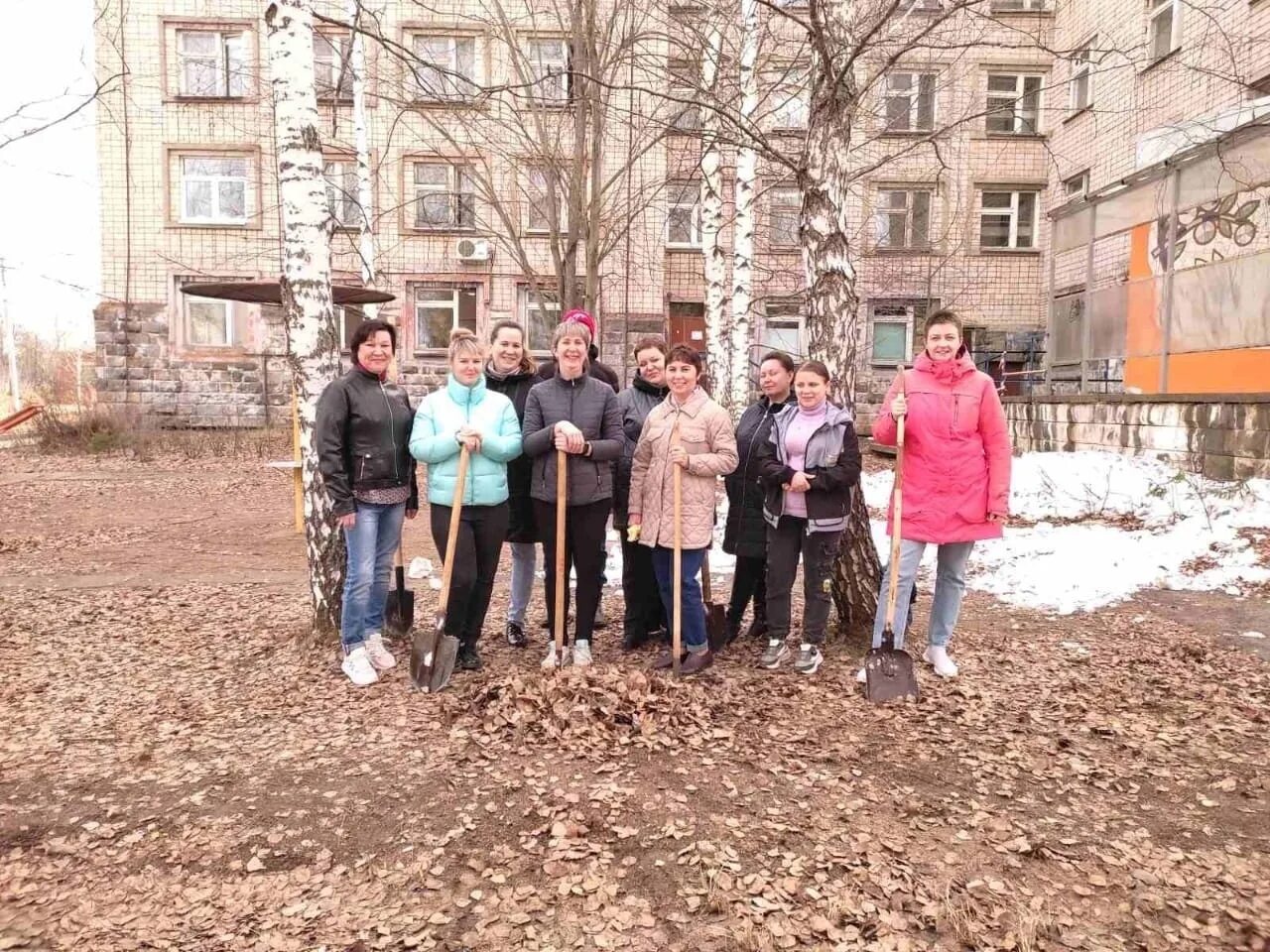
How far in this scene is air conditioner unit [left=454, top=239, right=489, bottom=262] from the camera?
17875 mm

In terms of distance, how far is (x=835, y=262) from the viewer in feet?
15.2

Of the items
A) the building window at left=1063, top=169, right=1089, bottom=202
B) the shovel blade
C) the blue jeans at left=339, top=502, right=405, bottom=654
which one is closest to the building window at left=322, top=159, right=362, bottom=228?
the building window at left=1063, top=169, right=1089, bottom=202

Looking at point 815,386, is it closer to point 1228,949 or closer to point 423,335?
point 1228,949

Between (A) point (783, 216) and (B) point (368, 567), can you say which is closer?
(B) point (368, 567)

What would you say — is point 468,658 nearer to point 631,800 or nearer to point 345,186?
point 631,800

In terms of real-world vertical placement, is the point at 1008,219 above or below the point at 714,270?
above

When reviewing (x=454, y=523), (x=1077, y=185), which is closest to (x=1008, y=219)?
(x=1077, y=185)

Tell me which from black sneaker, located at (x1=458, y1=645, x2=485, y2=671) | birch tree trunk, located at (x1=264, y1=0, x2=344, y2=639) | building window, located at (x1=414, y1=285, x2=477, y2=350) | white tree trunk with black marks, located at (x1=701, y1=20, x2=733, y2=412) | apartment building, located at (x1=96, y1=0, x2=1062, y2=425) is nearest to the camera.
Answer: black sneaker, located at (x1=458, y1=645, x2=485, y2=671)

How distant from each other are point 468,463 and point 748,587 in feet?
5.84

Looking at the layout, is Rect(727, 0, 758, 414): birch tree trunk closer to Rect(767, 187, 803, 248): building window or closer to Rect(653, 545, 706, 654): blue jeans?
Rect(653, 545, 706, 654): blue jeans

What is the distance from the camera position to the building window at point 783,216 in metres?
18.3

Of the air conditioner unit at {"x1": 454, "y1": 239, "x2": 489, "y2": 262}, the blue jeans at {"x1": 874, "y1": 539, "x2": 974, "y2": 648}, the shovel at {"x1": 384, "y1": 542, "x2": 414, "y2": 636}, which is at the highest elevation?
the air conditioner unit at {"x1": 454, "y1": 239, "x2": 489, "y2": 262}

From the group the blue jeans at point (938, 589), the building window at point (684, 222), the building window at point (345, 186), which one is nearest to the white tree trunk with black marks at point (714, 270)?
the building window at point (684, 222)

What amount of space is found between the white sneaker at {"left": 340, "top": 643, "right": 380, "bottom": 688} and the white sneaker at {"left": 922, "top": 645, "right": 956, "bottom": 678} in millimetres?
2925
